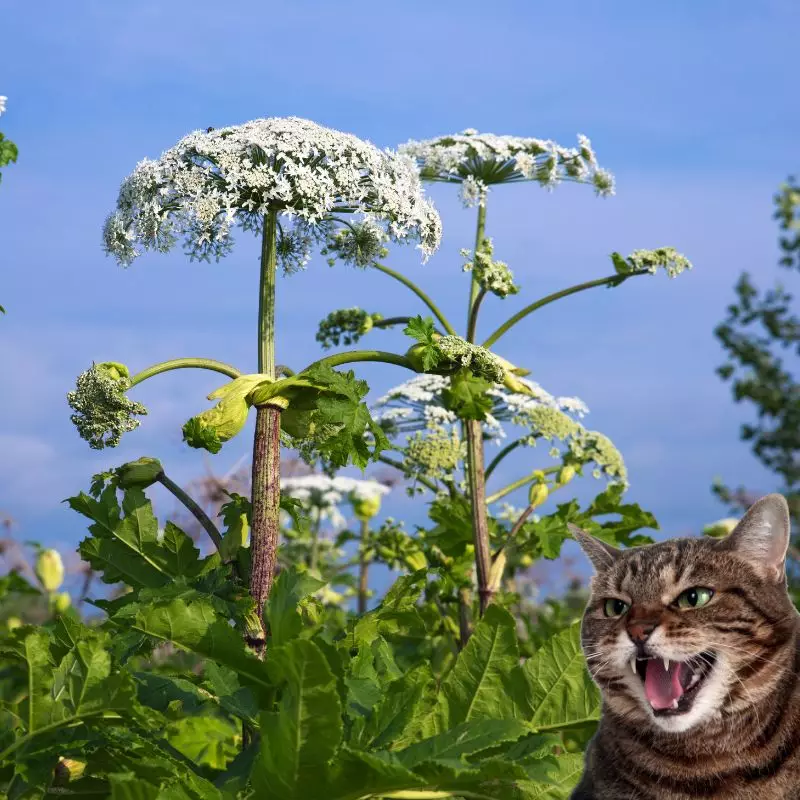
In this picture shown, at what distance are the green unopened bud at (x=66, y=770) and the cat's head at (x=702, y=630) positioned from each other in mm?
1771

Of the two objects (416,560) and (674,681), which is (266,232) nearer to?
(674,681)

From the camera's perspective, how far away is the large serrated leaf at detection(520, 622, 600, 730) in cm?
348

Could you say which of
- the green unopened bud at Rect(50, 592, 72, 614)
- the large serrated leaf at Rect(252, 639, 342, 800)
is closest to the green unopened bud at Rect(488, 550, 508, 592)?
the large serrated leaf at Rect(252, 639, 342, 800)

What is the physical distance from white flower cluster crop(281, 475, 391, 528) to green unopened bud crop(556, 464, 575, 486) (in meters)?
2.50

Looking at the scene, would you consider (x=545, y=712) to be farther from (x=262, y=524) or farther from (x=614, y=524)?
(x=614, y=524)

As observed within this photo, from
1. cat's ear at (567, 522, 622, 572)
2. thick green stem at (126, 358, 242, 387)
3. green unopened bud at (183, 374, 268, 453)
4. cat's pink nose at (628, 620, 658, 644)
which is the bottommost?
cat's pink nose at (628, 620, 658, 644)

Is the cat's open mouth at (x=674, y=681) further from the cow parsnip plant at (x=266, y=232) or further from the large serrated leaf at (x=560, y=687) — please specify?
the cow parsnip plant at (x=266, y=232)

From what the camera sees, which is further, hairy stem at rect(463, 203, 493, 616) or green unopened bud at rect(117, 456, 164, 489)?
hairy stem at rect(463, 203, 493, 616)

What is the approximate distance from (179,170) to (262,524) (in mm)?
1580

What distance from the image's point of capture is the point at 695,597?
2.91m

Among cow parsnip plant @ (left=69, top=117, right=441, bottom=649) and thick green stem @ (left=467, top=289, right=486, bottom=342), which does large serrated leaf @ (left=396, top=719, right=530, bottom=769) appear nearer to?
cow parsnip plant @ (left=69, top=117, right=441, bottom=649)

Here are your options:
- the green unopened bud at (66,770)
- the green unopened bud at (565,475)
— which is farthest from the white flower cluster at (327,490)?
the green unopened bud at (66,770)

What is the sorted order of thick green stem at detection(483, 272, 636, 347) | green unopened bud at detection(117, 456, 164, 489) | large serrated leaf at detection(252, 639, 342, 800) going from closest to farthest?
large serrated leaf at detection(252, 639, 342, 800) < green unopened bud at detection(117, 456, 164, 489) < thick green stem at detection(483, 272, 636, 347)

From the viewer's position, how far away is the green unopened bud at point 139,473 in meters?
4.06
